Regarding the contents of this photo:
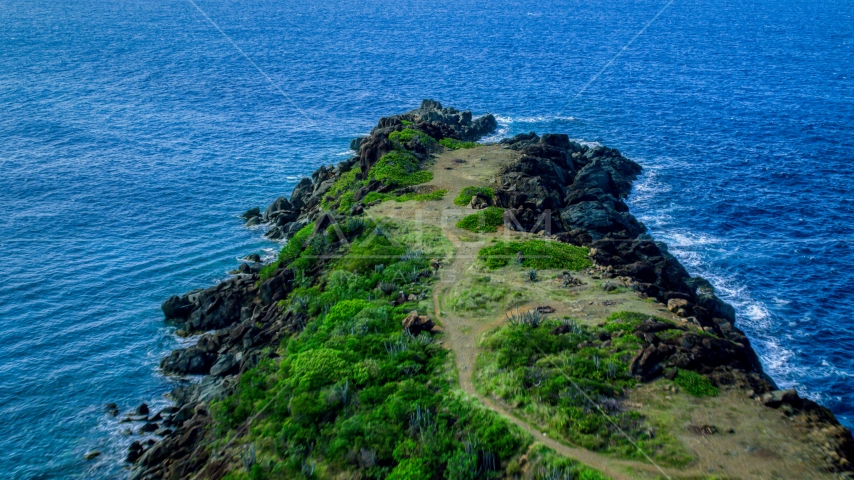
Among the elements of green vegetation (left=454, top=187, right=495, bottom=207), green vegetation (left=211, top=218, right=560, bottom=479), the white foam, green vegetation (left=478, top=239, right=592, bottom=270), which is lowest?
green vegetation (left=211, top=218, right=560, bottom=479)

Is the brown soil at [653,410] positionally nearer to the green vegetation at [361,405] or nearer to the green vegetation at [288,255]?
the green vegetation at [361,405]

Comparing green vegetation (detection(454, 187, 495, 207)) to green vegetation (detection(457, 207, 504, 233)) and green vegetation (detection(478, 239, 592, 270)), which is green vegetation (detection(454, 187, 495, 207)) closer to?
green vegetation (detection(457, 207, 504, 233))

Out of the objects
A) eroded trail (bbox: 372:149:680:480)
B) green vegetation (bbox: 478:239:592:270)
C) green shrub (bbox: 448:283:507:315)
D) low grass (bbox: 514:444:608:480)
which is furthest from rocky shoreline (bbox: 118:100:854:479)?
green shrub (bbox: 448:283:507:315)

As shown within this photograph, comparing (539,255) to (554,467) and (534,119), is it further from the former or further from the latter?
(534,119)

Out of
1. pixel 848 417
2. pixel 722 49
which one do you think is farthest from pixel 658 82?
pixel 848 417

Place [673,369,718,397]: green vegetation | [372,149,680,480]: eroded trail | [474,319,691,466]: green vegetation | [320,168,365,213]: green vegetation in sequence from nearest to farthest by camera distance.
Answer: [372,149,680,480]: eroded trail → [474,319,691,466]: green vegetation → [673,369,718,397]: green vegetation → [320,168,365,213]: green vegetation

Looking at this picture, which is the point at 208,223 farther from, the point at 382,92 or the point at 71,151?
the point at 382,92

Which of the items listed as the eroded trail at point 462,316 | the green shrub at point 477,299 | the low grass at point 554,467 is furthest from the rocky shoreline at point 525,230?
the green shrub at point 477,299
